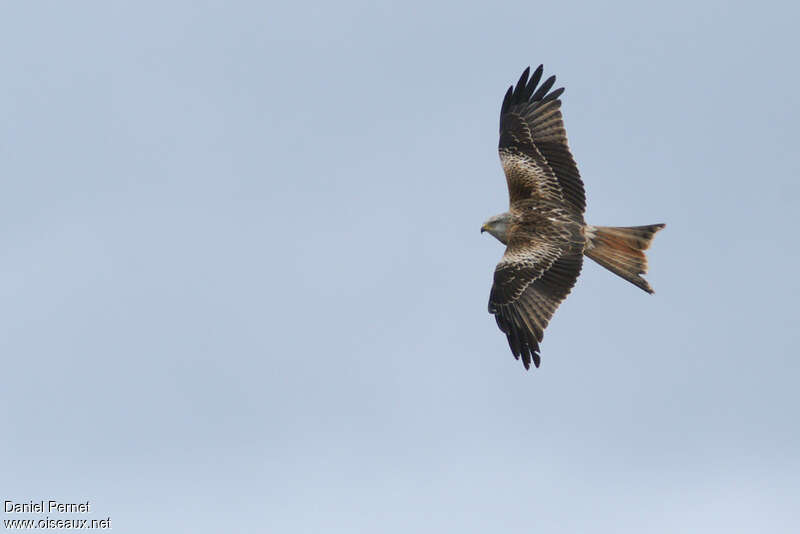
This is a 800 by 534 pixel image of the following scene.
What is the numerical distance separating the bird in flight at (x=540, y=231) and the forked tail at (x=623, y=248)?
0.5 inches

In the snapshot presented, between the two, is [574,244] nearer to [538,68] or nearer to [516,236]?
[516,236]

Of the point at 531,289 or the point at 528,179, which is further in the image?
the point at 528,179

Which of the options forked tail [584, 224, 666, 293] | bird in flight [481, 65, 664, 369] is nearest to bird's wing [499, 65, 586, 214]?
bird in flight [481, 65, 664, 369]

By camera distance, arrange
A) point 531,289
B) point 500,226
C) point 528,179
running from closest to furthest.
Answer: point 531,289 < point 528,179 < point 500,226

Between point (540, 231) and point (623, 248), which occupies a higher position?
point (540, 231)

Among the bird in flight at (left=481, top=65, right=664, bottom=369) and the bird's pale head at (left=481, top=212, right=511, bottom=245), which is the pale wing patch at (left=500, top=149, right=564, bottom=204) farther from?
the bird's pale head at (left=481, top=212, right=511, bottom=245)

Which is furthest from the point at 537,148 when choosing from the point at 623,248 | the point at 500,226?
the point at 623,248

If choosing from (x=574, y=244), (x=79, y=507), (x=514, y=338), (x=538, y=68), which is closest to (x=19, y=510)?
(x=79, y=507)

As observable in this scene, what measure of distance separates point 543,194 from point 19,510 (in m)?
7.80

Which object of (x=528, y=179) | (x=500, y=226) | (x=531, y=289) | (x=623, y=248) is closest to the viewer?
(x=531, y=289)

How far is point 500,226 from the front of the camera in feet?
52.3

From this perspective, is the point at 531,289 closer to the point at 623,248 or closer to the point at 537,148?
the point at 623,248

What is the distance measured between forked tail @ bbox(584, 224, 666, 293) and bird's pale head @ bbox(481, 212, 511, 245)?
1.13 meters

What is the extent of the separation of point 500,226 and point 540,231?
2.41 feet
